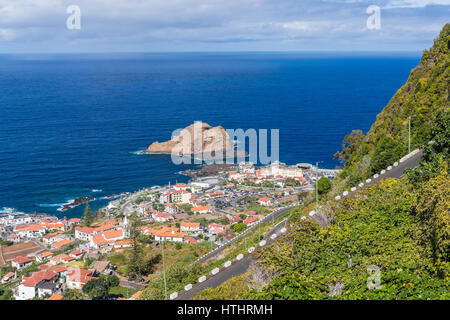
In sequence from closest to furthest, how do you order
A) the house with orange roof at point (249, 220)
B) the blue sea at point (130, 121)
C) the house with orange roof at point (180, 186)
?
the house with orange roof at point (249, 220) < the house with orange roof at point (180, 186) < the blue sea at point (130, 121)

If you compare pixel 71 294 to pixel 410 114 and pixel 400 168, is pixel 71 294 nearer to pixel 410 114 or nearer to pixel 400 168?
pixel 400 168

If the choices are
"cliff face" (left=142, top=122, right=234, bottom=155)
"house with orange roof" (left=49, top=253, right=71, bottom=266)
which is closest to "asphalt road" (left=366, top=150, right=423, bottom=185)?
"house with orange roof" (left=49, top=253, right=71, bottom=266)

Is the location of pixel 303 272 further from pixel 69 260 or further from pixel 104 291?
pixel 69 260

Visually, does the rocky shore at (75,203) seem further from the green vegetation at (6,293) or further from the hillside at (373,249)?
the hillside at (373,249)

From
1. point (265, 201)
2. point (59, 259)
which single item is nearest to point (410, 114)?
point (265, 201)

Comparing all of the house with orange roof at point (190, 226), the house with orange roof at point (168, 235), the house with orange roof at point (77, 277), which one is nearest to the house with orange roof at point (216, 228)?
the house with orange roof at point (190, 226)

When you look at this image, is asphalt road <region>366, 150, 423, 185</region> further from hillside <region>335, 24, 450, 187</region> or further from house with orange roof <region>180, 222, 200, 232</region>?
house with orange roof <region>180, 222, 200, 232</region>

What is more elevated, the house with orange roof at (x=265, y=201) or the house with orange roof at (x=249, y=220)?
the house with orange roof at (x=249, y=220)
